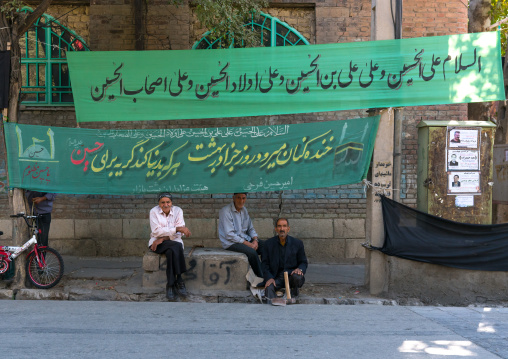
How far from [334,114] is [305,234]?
2430 mm

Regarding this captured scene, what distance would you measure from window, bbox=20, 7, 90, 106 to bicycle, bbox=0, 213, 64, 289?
360 cm

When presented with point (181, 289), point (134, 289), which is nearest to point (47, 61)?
point (134, 289)

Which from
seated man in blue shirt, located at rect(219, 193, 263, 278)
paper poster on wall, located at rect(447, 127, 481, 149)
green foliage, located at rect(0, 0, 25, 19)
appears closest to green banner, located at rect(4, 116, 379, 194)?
seated man in blue shirt, located at rect(219, 193, 263, 278)

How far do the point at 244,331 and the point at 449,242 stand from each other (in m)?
3.19

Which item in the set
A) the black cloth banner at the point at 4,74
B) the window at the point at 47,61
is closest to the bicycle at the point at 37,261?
the black cloth banner at the point at 4,74

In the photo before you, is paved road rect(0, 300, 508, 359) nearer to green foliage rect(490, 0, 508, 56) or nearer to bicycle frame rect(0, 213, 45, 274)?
bicycle frame rect(0, 213, 45, 274)

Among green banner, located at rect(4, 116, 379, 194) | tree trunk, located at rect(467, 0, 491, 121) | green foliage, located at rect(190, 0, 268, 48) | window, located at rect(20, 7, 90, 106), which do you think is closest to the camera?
green banner, located at rect(4, 116, 379, 194)

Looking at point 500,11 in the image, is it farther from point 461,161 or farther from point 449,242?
point 449,242

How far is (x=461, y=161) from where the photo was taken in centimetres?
715

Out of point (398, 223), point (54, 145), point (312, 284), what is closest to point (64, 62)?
point (54, 145)

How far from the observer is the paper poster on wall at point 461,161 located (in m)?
7.14

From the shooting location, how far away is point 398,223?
7.05 meters

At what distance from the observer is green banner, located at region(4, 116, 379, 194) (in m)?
7.30

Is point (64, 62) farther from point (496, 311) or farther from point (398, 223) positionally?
point (496, 311)
